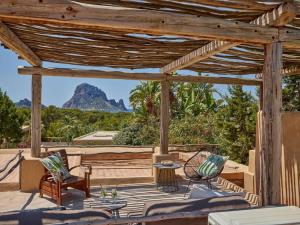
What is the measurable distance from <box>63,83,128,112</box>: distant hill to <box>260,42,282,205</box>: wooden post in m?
135

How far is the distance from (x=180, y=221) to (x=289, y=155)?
2.11 m

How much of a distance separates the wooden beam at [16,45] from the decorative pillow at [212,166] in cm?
415

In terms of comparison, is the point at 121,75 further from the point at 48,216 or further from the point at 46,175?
the point at 48,216

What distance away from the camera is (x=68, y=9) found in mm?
3375

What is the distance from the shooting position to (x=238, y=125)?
14.5 metres

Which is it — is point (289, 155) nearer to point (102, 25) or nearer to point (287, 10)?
point (287, 10)

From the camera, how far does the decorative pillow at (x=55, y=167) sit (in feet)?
20.2

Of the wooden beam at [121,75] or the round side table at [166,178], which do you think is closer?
the wooden beam at [121,75]

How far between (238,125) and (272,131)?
10805mm

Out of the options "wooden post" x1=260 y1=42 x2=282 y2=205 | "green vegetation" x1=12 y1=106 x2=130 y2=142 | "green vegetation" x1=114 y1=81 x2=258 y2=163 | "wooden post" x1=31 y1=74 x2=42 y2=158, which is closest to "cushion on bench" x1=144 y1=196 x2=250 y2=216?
"wooden post" x1=260 y1=42 x2=282 y2=205

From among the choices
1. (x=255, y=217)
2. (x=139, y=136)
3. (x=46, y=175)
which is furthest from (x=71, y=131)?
(x=255, y=217)

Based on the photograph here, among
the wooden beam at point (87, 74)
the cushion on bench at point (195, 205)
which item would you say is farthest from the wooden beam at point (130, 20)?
the wooden beam at point (87, 74)

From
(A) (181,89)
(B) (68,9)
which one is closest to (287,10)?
(B) (68,9)

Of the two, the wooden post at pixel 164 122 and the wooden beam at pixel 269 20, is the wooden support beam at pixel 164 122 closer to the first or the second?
the wooden post at pixel 164 122
